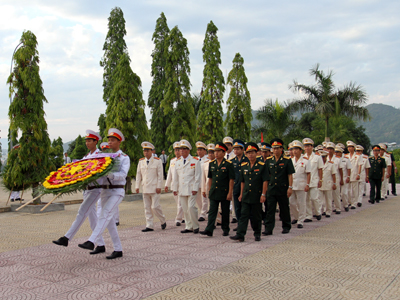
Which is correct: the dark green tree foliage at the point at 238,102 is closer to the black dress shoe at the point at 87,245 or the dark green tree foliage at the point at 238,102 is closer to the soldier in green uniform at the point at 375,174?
the soldier in green uniform at the point at 375,174

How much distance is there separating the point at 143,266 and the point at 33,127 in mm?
9064

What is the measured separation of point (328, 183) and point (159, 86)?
20.6 meters

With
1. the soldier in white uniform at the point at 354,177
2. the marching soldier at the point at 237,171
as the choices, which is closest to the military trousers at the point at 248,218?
the marching soldier at the point at 237,171

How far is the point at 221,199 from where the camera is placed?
7.97 m

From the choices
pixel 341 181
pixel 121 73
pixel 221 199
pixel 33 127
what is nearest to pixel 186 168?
pixel 221 199

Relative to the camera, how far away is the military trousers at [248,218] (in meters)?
7.48

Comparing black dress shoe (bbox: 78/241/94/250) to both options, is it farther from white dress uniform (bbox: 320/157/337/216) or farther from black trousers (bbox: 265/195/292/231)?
white dress uniform (bbox: 320/157/337/216)

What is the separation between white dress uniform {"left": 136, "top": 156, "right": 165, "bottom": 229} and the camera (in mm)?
8781

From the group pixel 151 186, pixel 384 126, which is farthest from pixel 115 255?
pixel 384 126

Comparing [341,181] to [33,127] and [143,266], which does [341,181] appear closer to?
[143,266]

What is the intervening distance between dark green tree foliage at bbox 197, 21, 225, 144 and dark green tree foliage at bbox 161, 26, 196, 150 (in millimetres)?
1272

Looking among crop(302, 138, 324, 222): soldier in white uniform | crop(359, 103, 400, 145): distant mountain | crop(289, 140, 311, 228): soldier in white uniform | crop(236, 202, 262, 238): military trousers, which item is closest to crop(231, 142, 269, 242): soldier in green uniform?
crop(236, 202, 262, 238): military trousers

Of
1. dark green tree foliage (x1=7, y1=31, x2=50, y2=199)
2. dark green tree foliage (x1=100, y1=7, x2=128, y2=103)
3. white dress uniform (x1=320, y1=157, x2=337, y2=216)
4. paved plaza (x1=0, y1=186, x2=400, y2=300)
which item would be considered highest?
dark green tree foliage (x1=100, y1=7, x2=128, y2=103)

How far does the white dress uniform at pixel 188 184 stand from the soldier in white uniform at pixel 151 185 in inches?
16.9
